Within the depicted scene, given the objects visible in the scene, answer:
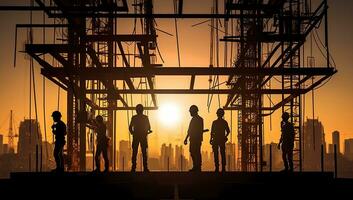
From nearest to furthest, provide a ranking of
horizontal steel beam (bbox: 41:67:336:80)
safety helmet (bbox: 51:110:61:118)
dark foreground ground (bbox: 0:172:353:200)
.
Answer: dark foreground ground (bbox: 0:172:353:200), safety helmet (bbox: 51:110:61:118), horizontal steel beam (bbox: 41:67:336:80)

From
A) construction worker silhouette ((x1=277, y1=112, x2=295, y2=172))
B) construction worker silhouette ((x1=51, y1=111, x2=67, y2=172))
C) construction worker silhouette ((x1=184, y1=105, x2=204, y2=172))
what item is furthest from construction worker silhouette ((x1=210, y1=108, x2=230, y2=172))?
construction worker silhouette ((x1=51, y1=111, x2=67, y2=172))

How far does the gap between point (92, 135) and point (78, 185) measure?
921 inches

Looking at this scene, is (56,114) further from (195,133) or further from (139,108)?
(195,133)

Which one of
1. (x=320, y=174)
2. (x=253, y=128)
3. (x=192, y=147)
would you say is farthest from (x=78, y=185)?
(x=253, y=128)

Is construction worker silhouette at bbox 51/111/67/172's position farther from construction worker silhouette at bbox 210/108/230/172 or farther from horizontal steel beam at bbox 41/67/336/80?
horizontal steel beam at bbox 41/67/336/80

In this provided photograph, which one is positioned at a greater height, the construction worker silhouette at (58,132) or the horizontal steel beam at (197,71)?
the horizontal steel beam at (197,71)

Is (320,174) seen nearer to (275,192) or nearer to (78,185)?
(275,192)

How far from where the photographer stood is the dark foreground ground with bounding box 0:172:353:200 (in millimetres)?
16188

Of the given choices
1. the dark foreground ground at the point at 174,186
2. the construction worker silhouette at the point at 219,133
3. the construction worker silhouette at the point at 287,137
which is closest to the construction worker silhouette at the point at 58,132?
the dark foreground ground at the point at 174,186

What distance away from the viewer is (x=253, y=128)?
48375 millimetres

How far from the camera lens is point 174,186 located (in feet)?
58.8

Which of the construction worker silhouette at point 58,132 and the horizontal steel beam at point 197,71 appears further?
the horizontal steel beam at point 197,71

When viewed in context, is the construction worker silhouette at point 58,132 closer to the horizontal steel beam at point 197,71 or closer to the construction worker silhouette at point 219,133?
the construction worker silhouette at point 219,133

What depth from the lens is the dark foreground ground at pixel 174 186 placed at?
16188 mm
